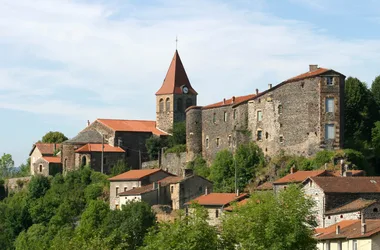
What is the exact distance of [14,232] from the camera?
99125 millimetres

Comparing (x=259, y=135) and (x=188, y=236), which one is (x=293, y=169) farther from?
(x=188, y=236)

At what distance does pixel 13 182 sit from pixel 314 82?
40.8m

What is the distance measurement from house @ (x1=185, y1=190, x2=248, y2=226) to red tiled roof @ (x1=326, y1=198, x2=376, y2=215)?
992 centimetres

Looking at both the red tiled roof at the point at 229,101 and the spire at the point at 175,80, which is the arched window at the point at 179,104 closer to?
the spire at the point at 175,80

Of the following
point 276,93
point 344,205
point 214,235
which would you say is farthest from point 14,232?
point 214,235

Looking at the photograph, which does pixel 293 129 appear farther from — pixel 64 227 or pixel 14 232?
pixel 14 232

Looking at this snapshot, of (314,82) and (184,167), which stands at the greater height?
(314,82)

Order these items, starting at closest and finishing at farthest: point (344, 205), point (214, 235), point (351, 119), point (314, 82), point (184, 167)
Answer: point (214, 235) → point (344, 205) → point (314, 82) → point (351, 119) → point (184, 167)

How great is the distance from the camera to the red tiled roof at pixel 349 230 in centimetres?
5772

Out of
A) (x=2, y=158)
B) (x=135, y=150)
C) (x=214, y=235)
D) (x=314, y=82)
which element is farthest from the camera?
(x=2, y=158)

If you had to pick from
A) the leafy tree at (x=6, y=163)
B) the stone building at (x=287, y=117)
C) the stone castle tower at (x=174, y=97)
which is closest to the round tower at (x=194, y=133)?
the stone building at (x=287, y=117)

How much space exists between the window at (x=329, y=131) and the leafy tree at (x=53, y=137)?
55.0 metres

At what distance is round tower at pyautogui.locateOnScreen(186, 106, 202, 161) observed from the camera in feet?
315

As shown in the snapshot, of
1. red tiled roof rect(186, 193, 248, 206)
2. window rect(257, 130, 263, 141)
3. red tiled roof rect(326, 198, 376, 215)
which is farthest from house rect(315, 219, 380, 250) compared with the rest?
window rect(257, 130, 263, 141)
